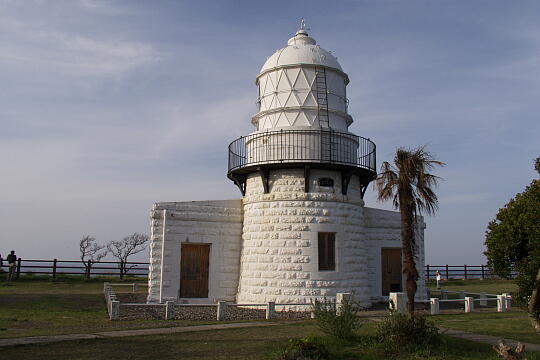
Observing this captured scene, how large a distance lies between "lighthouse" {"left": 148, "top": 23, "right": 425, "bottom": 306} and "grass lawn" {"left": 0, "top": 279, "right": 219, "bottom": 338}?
3084 millimetres

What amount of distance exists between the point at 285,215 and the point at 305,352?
8.98 metres

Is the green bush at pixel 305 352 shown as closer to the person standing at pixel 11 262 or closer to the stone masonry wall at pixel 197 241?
the stone masonry wall at pixel 197 241

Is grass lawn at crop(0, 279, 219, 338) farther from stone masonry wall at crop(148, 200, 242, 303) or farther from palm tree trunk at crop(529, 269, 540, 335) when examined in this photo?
palm tree trunk at crop(529, 269, 540, 335)

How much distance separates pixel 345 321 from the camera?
10.4 meters

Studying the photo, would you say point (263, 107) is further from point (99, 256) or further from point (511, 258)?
point (99, 256)

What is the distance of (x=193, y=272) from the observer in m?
18.2

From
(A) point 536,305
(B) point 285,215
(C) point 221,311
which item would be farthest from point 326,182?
(A) point 536,305

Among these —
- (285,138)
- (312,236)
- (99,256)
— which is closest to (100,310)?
(312,236)

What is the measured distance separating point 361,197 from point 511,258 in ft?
32.6

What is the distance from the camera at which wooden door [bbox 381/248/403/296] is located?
65.2 ft

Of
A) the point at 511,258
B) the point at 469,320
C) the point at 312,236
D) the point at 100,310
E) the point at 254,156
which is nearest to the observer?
the point at 511,258

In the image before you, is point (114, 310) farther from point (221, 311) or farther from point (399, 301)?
point (399, 301)

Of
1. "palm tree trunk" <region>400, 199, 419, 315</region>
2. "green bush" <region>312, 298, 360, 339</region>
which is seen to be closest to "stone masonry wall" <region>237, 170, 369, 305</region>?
"palm tree trunk" <region>400, 199, 419, 315</region>

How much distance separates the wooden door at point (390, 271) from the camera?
19.9m
